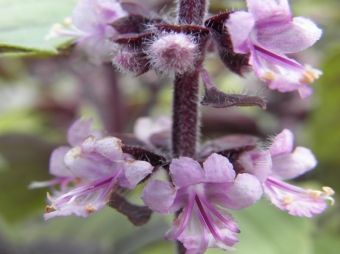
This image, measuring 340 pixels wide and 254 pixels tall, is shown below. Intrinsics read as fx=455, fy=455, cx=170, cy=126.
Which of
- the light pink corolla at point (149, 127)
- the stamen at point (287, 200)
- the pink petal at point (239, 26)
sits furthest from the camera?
the light pink corolla at point (149, 127)

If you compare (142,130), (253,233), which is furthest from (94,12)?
(253,233)

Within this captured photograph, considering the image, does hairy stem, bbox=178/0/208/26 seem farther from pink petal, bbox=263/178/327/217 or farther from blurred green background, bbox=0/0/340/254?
pink petal, bbox=263/178/327/217

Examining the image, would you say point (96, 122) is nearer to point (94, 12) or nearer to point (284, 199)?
point (94, 12)

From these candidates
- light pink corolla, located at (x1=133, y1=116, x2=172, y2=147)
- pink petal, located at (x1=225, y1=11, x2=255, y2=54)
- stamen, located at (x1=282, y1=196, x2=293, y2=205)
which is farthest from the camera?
light pink corolla, located at (x1=133, y1=116, x2=172, y2=147)

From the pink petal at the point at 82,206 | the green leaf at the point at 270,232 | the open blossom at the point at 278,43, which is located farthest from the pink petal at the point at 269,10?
the green leaf at the point at 270,232

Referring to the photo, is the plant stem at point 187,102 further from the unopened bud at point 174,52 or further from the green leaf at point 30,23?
the green leaf at point 30,23

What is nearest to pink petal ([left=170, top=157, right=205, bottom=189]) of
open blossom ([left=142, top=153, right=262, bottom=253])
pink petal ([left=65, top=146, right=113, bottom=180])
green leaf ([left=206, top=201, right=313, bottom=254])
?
open blossom ([left=142, top=153, right=262, bottom=253])
